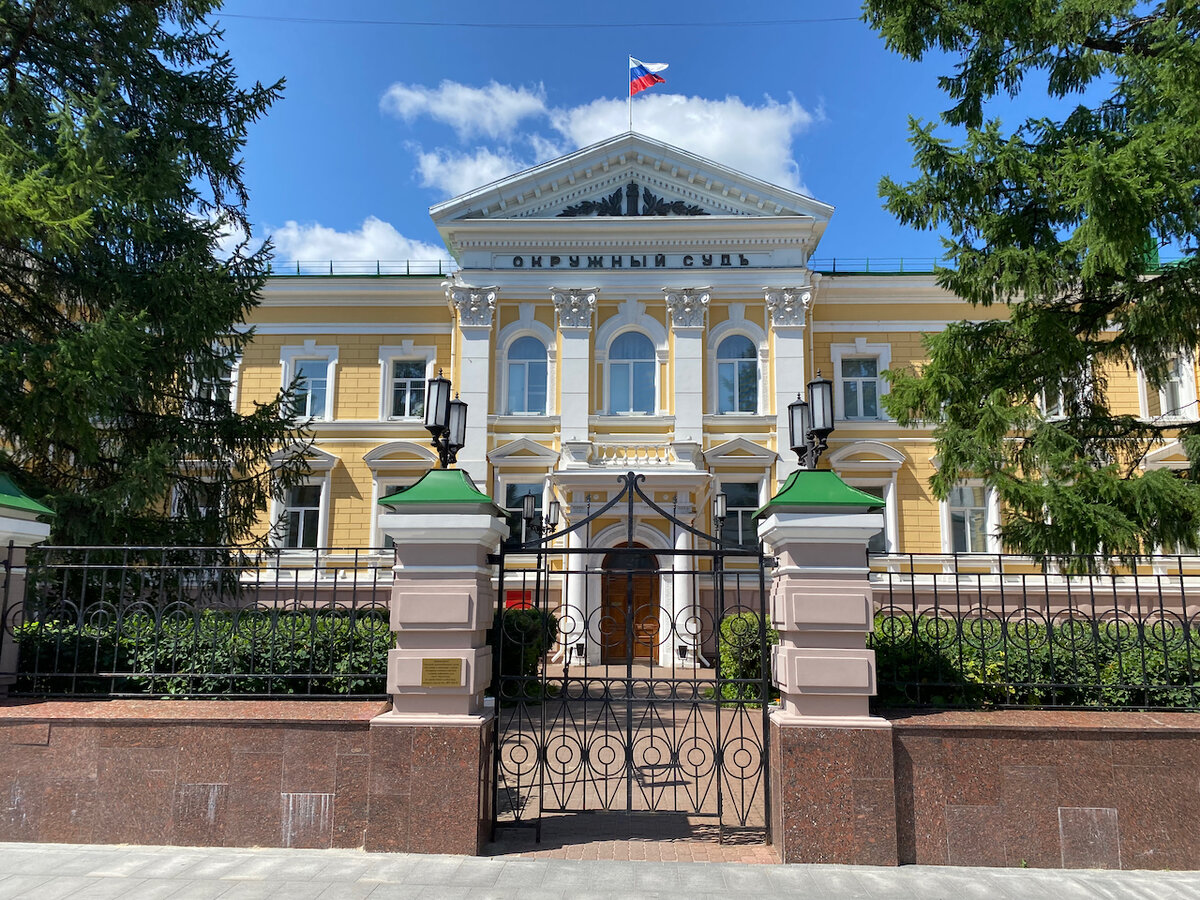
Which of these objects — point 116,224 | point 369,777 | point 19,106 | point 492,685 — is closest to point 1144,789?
point 492,685

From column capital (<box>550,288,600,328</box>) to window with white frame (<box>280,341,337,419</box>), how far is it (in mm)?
6747

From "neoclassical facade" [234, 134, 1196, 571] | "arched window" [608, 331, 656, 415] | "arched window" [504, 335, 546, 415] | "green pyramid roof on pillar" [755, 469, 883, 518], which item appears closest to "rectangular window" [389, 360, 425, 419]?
"neoclassical facade" [234, 134, 1196, 571]

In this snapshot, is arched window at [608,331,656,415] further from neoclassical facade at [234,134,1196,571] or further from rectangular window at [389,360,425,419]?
rectangular window at [389,360,425,419]

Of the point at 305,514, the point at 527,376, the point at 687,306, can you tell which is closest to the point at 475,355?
the point at 527,376

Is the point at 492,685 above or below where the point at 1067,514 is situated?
below

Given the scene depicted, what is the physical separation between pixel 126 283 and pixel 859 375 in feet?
58.8

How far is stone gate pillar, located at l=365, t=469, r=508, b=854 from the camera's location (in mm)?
5945

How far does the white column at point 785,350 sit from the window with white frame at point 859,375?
5.25ft

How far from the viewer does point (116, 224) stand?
11984 millimetres

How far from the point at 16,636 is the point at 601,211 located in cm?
1818

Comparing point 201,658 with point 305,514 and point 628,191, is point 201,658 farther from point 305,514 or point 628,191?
point 628,191

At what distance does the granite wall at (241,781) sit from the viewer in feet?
19.6

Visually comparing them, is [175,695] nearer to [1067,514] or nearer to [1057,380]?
[1067,514]

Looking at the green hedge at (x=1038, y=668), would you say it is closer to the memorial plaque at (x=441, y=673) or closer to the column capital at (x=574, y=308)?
the memorial plaque at (x=441, y=673)
